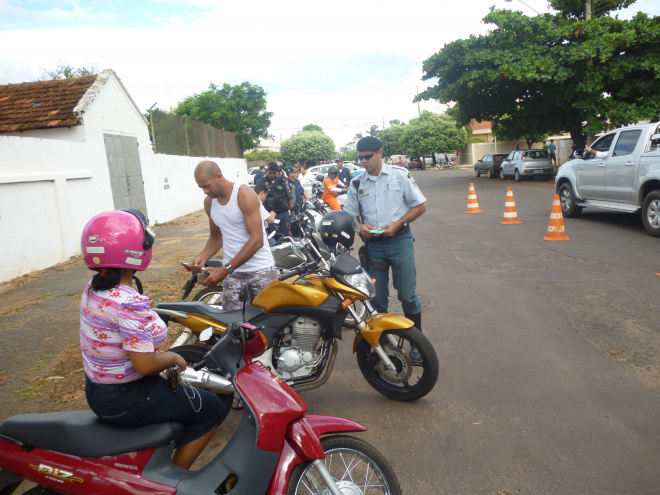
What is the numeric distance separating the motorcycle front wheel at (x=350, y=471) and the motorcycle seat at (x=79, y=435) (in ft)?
2.15

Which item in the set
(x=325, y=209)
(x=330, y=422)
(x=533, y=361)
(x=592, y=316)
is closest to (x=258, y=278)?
(x=330, y=422)

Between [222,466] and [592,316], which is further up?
[222,466]

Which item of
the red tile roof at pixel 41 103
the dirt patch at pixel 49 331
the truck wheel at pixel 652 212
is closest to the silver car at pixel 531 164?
the truck wheel at pixel 652 212

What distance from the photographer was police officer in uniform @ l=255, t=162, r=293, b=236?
9.38m

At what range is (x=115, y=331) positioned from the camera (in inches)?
83.6

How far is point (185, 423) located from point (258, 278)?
1.85 meters

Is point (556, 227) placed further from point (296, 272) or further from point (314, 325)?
point (296, 272)

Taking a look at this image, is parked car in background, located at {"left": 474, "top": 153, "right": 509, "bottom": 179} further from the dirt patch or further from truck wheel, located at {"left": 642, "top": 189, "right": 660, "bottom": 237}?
the dirt patch

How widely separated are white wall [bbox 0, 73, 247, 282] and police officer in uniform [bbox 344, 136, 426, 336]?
6.73 m

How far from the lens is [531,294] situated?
6520mm

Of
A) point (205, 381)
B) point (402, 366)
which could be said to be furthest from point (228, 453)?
point (402, 366)

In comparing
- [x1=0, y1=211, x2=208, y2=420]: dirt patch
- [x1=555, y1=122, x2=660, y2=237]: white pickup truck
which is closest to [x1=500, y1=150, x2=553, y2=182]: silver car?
[x1=555, y1=122, x2=660, y2=237]: white pickup truck

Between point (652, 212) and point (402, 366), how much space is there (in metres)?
7.90

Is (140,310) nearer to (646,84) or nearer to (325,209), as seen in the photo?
(325,209)
